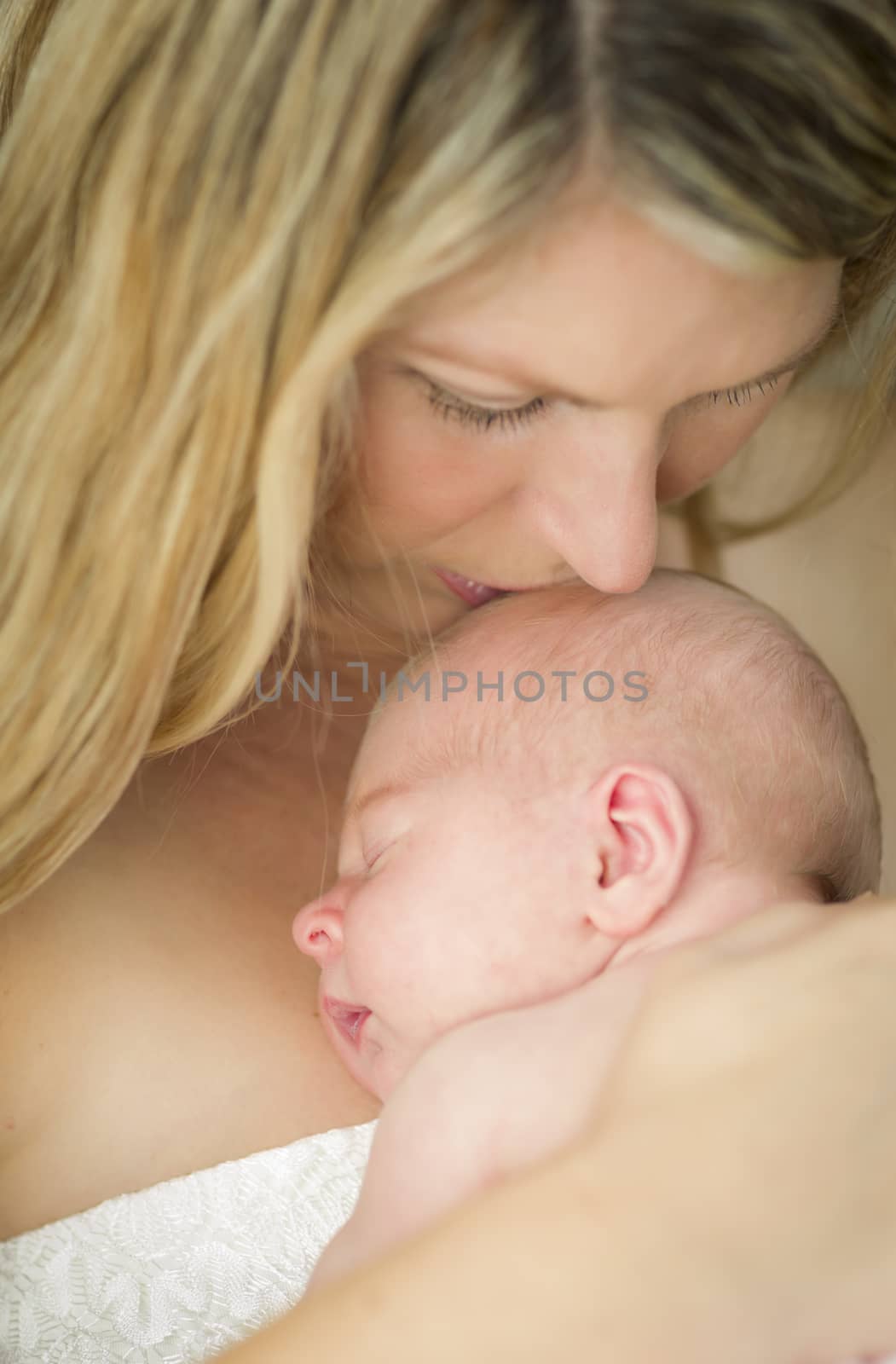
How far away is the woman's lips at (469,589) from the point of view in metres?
1.56

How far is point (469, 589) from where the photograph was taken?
62.1 inches

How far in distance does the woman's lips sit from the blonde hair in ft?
1.28

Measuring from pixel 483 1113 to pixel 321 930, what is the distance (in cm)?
38

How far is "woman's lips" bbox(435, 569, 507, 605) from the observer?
1562mm

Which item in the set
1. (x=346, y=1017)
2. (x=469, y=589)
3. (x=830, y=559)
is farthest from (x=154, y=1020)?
(x=830, y=559)

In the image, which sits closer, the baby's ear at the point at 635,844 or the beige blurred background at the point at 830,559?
the baby's ear at the point at 635,844

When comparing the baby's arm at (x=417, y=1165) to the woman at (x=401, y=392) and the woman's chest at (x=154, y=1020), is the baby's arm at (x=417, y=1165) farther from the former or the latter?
the woman's chest at (x=154, y=1020)

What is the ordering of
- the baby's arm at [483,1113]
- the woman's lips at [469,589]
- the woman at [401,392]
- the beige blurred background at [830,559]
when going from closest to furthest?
1. the woman at [401,392]
2. the baby's arm at [483,1113]
3. the woman's lips at [469,589]
4. the beige blurred background at [830,559]

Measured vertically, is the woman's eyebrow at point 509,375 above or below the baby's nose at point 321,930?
above

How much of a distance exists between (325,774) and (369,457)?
610mm

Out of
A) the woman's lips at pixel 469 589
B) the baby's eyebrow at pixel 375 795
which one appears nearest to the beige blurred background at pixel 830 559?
the woman's lips at pixel 469 589

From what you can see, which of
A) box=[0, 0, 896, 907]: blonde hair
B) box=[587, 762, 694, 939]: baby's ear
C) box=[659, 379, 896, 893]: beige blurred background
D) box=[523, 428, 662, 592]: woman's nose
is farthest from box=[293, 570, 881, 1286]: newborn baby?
box=[659, 379, 896, 893]: beige blurred background

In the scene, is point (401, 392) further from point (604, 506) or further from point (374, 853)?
point (374, 853)

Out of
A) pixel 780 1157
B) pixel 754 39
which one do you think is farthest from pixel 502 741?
pixel 754 39
